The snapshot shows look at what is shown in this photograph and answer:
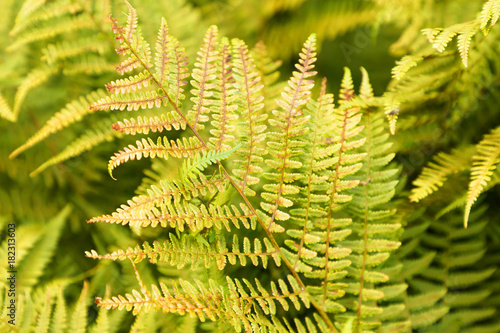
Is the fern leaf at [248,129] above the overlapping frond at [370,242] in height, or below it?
above

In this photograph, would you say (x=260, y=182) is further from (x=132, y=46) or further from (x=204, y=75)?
(x=132, y=46)

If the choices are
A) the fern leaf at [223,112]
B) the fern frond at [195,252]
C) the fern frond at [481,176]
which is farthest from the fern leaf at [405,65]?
the fern frond at [195,252]

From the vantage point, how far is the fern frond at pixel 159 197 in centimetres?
69

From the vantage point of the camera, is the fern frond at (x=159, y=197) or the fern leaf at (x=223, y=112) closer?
the fern frond at (x=159, y=197)

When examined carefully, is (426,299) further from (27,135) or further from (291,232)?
(27,135)

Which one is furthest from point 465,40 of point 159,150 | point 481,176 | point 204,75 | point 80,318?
point 80,318

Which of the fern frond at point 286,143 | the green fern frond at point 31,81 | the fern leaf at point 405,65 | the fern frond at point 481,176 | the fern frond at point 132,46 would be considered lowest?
the fern frond at point 481,176

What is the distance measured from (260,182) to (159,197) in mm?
460

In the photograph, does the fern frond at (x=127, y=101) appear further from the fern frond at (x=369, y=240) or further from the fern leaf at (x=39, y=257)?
the fern leaf at (x=39, y=257)

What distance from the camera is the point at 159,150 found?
0.76 meters

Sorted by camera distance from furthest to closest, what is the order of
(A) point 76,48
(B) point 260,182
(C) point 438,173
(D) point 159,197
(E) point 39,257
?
(A) point 76,48
(E) point 39,257
(B) point 260,182
(C) point 438,173
(D) point 159,197

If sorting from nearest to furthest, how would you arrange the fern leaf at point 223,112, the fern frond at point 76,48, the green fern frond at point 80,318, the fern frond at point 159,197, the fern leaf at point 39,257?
the fern frond at point 159,197
the fern leaf at point 223,112
the green fern frond at point 80,318
the fern leaf at point 39,257
the fern frond at point 76,48

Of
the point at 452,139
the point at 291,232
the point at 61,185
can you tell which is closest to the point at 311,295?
the point at 291,232

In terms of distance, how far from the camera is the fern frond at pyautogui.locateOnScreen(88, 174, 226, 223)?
69cm
